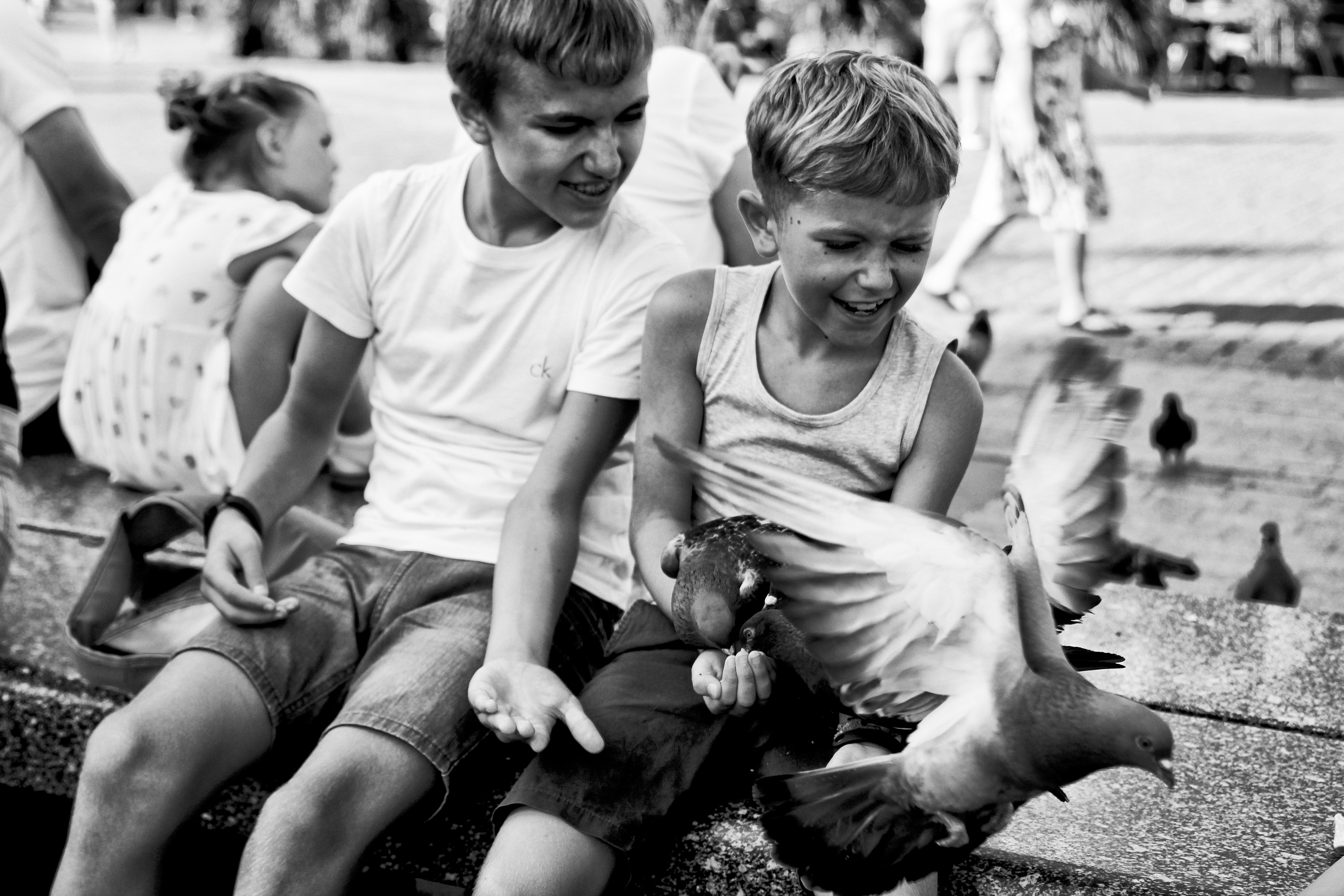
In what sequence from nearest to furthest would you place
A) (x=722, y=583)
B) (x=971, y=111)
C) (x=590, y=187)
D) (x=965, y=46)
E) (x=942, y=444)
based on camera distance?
(x=722, y=583)
(x=942, y=444)
(x=590, y=187)
(x=965, y=46)
(x=971, y=111)

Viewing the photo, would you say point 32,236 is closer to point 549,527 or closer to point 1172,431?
point 549,527

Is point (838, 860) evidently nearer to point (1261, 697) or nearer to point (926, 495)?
point (926, 495)

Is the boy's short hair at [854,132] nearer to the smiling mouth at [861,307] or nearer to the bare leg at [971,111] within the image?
the smiling mouth at [861,307]

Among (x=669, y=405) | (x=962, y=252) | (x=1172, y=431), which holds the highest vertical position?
(x=669, y=405)

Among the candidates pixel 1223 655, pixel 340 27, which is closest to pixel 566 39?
pixel 1223 655

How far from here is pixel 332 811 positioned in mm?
1960

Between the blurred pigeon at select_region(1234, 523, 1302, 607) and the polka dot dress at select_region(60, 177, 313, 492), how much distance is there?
7.96 feet

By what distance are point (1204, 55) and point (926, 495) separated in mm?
14587

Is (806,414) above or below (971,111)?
above

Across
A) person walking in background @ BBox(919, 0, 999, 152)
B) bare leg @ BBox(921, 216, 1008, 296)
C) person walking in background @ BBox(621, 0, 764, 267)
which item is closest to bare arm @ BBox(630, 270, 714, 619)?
person walking in background @ BBox(621, 0, 764, 267)

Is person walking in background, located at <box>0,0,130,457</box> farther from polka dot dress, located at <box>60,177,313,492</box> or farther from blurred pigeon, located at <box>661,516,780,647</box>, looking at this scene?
blurred pigeon, located at <box>661,516,780,647</box>

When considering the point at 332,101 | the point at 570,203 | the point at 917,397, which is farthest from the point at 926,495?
the point at 332,101

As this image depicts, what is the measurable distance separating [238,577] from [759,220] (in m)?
1.06

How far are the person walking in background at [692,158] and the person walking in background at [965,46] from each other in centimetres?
416
